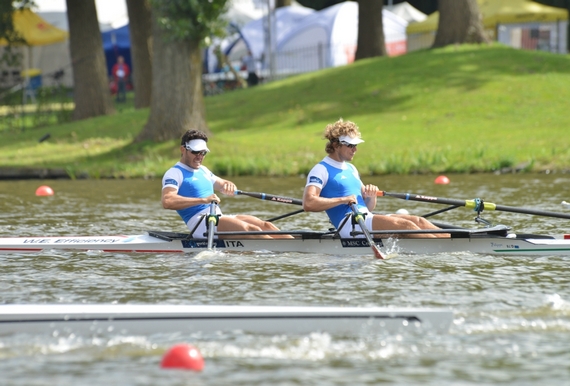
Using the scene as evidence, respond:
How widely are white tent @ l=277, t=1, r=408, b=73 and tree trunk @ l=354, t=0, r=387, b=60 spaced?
6219mm

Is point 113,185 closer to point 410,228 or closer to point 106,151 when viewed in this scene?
point 106,151

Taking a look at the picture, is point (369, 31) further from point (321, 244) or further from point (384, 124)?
point (321, 244)

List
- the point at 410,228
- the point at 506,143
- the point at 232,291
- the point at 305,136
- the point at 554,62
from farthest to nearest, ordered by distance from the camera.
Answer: the point at 554,62, the point at 305,136, the point at 506,143, the point at 410,228, the point at 232,291

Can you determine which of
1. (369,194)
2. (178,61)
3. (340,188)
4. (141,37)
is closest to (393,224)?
(369,194)

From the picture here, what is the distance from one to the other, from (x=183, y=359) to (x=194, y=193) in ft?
14.2

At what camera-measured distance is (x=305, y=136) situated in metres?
21.3

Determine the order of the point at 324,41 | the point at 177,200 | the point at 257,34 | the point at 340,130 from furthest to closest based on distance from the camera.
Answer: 1. the point at 257,34
2. the point at 324,41
3. the point at 177,200
4. the point at 340,130

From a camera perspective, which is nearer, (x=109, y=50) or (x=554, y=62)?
(x=554, y=62)

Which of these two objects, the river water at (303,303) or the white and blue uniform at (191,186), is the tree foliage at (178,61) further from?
the white and blue uniform at (191,186)

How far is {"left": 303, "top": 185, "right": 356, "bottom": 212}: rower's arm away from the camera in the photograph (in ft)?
32.1

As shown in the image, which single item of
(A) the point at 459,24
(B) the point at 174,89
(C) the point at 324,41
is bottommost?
(B) the point at 174,89

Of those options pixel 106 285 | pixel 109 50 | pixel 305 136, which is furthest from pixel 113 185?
pixel 109 50

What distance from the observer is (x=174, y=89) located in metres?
19.7

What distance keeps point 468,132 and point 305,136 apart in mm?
3666
